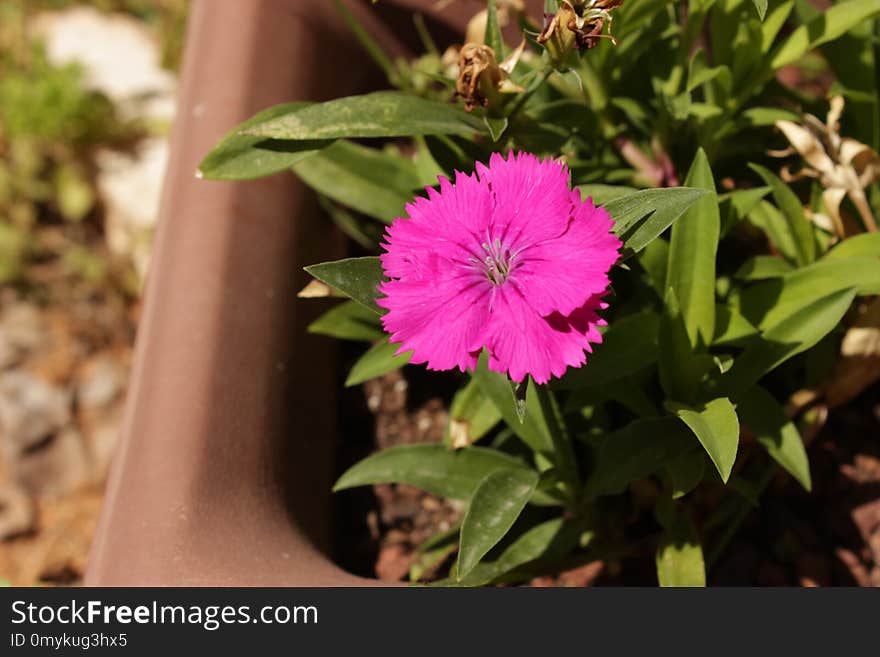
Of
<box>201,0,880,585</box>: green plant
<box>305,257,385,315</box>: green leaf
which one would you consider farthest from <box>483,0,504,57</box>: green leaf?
<box>305,257,385,315</box>: green leaf

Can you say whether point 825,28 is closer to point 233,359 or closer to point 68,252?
point 233,359

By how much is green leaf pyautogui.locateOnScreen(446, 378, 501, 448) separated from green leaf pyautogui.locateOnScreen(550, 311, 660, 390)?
146mm

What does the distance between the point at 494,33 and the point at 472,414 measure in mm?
381

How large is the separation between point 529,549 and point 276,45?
69cm

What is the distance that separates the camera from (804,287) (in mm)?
892

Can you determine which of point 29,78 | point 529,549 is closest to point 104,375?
point 29,78

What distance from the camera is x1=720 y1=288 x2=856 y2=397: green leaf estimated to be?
2.66 feet

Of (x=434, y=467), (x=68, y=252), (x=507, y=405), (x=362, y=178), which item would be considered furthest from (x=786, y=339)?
(x=68, y=252)

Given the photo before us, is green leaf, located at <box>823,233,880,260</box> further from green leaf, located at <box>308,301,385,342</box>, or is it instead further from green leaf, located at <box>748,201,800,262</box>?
green leaf, located at <box>308,301,385,342</box>

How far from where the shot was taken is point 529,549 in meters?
0.91

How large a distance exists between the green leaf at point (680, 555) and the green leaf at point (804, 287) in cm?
21

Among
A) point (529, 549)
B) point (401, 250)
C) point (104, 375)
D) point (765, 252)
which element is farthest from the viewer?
point (104, 375)
